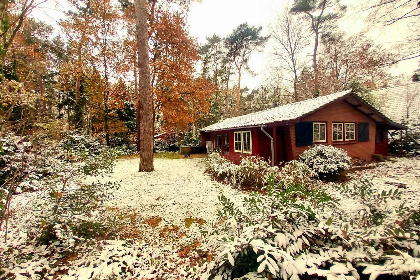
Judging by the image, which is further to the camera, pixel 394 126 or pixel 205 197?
pixel 394 126

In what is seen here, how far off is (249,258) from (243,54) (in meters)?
24.0

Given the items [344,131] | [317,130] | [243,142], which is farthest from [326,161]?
[243,142]

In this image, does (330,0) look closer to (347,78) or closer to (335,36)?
(335,36)

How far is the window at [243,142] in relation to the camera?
428 inches

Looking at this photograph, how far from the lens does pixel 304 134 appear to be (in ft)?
→ 30.7

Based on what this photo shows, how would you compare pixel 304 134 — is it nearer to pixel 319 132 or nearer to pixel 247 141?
pixel 319 132

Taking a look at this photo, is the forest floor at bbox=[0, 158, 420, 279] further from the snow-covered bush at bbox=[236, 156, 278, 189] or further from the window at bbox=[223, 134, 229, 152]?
the window at bbox=[223, 134, 229, 152]

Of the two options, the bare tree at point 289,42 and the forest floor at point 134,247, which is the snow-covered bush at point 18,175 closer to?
the forest floor at point 134,247

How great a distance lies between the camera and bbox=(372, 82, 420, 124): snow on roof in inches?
532

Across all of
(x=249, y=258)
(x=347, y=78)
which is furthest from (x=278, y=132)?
(x=347, y=78)

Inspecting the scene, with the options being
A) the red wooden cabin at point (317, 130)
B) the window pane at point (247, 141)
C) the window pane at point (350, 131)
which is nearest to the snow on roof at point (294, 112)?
the red wooden cabin at point (317, 130)

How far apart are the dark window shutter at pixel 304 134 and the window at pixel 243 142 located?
2.56 m

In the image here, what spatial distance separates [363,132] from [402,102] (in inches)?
290

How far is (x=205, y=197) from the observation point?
5.56 meters
